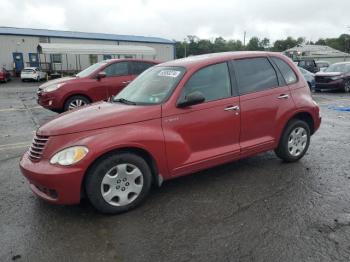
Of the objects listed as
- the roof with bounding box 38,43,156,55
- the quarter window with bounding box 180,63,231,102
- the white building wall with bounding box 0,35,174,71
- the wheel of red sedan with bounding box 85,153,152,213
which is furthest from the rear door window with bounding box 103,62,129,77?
the white building wall with bounding box 0,35,174,71

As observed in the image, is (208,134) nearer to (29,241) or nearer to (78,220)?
(78,220)

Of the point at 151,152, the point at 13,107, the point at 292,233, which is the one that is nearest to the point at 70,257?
the point at 151,152

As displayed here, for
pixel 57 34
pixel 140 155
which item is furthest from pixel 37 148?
pixel 57 34

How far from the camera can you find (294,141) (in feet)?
18.2

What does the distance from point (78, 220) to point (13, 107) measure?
35.6 feet

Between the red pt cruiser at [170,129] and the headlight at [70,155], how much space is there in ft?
0.03

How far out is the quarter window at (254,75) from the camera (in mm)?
4988

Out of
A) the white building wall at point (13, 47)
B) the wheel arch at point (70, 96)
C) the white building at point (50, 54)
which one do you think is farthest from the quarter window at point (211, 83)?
the white building wall at point (13, 47)

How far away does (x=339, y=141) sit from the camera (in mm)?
7070

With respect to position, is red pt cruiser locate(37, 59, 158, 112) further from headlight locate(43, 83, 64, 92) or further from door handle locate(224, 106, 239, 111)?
door handle locate(224, 106, 239, 111)

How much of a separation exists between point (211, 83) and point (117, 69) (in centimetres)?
637

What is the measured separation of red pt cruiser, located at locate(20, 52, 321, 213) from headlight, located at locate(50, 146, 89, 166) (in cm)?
1

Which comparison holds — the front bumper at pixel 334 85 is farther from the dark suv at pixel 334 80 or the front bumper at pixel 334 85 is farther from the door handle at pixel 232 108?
the door handle at pixel 232 108

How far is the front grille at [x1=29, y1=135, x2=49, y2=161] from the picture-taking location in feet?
12.9
